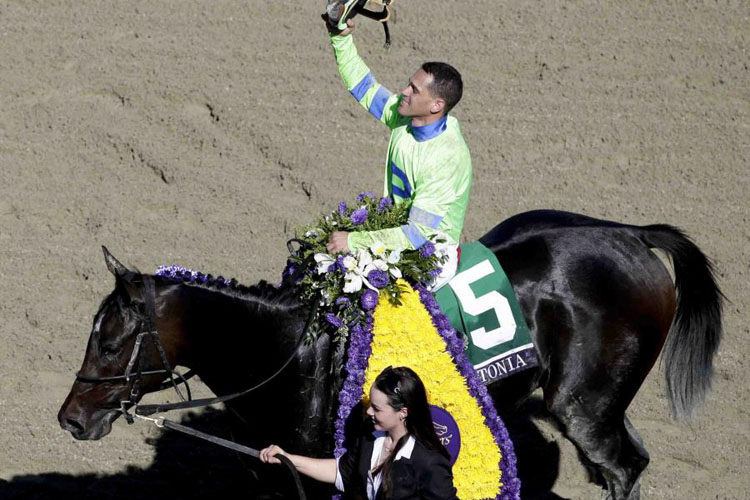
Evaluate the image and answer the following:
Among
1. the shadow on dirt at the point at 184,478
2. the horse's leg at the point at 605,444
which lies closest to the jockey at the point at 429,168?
the horse's leg at the point at 605,444

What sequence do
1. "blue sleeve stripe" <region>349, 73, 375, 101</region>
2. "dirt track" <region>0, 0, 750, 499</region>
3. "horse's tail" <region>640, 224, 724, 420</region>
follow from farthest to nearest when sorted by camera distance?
"dirt track" <region>0, 0, 750, 499</region> → "horse's tail" <region>640, 224, 724, 420</region> → "blue sleeve stripe" <region>349, 73, 375, 101</region>

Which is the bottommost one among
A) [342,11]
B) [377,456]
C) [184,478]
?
[184,478]

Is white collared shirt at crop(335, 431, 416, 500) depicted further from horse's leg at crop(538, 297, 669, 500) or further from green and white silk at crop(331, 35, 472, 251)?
horse's leg at crop(538, 297, 669, 500)

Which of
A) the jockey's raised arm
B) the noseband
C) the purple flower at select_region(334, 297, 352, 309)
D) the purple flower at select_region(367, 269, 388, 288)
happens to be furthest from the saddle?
the noseband

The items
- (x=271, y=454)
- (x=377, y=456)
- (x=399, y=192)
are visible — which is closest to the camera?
(x=377, y=456)

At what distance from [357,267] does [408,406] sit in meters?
0.94

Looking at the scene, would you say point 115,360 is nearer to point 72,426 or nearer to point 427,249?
point 72,426

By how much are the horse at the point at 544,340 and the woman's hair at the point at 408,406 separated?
83 cm

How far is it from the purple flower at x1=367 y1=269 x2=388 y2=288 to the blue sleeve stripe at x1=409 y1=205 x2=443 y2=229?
0.32 m

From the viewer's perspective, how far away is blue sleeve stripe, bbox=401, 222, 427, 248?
16.4 feet

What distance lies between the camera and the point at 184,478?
6.47 meters

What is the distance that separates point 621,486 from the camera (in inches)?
229

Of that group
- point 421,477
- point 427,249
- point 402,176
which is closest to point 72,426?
point 421,477

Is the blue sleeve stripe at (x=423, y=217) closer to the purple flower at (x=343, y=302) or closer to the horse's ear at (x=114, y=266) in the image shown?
the purple flower at (x=343, y=302)
